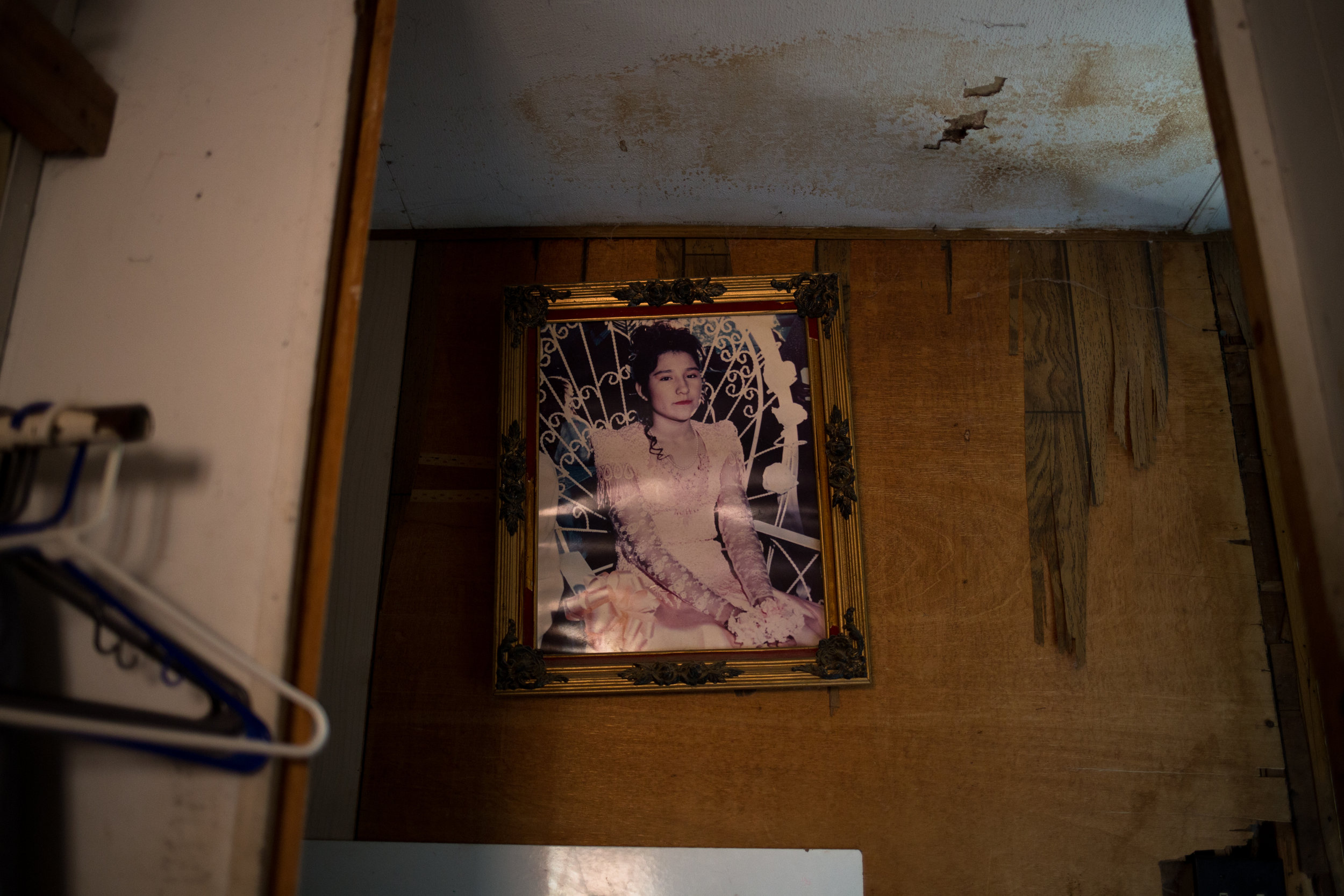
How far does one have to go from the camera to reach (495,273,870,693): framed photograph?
1409 mm

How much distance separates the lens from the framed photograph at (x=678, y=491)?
141cm

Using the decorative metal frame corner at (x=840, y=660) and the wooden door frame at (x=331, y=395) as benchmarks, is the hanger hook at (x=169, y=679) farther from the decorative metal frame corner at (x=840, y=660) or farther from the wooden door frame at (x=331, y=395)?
the decorative metal frame corner at (x=840, y=660)

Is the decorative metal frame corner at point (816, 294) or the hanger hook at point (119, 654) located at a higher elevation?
the decorative metal frame corner at point (816, 294)

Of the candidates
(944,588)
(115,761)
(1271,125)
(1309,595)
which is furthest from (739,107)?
(115,761)

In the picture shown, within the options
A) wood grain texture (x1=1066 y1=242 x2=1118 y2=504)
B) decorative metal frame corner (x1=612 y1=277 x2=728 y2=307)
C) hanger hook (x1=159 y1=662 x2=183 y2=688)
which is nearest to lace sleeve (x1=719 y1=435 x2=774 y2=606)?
decorative metal frame corner (x1=612 y1=277 x2=728 y2=307)

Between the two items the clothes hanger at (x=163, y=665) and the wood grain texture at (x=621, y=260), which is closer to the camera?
the clothes hanger at (x=163, y=665)

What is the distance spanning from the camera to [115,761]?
2.49ft

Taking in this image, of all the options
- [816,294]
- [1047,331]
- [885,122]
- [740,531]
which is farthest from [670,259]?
[1047,331]

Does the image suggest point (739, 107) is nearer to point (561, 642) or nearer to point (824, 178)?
point (824, 178)

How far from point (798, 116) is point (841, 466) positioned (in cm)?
63

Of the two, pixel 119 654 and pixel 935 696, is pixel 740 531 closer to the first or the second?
pixel 935 696

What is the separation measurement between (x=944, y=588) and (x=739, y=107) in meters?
0.95

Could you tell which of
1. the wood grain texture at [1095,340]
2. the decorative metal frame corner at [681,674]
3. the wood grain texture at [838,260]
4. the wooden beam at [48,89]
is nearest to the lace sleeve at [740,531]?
the decorative metal frame corner at [681,674]

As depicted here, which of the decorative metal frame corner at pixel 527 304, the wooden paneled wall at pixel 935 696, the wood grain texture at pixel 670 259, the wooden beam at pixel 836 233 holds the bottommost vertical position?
the wooden paneled wall at pixel 935 696
